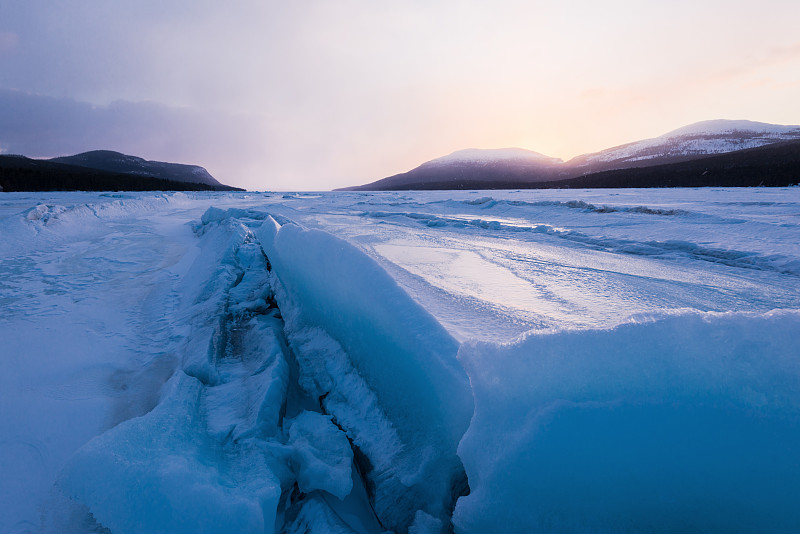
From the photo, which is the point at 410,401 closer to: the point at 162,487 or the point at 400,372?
the point at 400,372

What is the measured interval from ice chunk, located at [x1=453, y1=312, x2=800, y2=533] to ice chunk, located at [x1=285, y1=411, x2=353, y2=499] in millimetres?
460

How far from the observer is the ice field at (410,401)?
0.79 meters

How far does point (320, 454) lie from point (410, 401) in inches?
15.4

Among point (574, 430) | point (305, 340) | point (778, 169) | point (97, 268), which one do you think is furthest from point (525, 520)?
point (778, 169)

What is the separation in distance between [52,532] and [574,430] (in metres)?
1.51

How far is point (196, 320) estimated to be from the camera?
7.98ft

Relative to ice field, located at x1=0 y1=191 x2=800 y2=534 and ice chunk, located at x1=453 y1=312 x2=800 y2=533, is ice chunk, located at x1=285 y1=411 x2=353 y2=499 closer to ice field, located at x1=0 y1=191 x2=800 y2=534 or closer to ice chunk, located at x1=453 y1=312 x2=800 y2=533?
ice field, located at x1=0 y1=191 x2=800 y2=534

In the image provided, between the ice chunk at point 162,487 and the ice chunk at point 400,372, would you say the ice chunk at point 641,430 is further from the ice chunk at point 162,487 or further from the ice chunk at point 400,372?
the ice chunk at point 162,487

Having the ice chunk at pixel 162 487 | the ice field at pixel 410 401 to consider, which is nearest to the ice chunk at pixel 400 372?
the ice field at pixel 410 401

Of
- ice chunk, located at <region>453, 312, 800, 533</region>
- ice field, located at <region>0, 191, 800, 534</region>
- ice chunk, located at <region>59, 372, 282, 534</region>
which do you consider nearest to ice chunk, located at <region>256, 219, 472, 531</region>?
ice field, located at <region>0, 191, 800, 534</region>

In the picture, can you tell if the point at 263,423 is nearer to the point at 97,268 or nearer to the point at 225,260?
A: the point at 225,260

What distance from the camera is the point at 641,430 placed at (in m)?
0.82

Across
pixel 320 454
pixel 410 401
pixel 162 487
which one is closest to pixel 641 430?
pixel 410 401

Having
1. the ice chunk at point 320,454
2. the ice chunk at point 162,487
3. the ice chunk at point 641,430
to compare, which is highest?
the ice chunk at point 641,430
